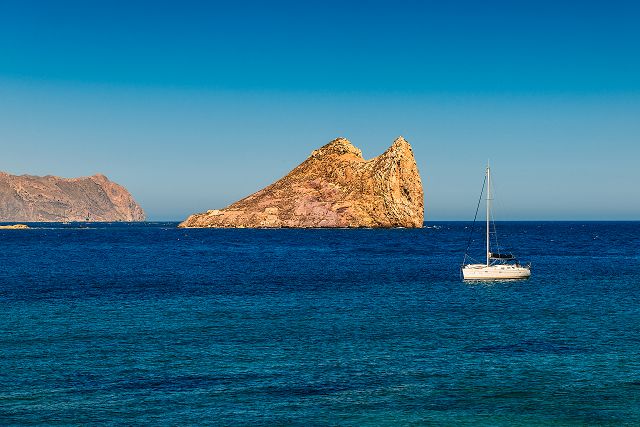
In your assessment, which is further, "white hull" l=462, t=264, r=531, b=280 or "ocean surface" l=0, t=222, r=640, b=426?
"white hull" l=462, t=264, r=531, b=280

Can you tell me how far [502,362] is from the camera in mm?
29938

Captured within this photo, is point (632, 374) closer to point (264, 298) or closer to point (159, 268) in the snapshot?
point (264, 298)

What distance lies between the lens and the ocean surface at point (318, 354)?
23.0 meters

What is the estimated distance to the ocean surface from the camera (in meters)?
23.0

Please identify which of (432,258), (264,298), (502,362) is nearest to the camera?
(502,362)

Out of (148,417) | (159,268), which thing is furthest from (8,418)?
(159,268)

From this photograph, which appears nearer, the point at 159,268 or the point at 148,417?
the point at 148,417

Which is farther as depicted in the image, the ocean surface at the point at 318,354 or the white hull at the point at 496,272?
the white hull at the point at 496,272

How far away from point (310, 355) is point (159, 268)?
57.8m

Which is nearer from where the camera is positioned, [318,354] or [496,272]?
[318,354]

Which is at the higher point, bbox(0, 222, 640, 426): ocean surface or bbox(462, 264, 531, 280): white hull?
bbox(462, 264, 531, 280): white hull

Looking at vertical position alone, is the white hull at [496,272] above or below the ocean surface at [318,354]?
above

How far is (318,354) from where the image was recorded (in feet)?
103

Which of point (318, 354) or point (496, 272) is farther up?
point (496, 272)
